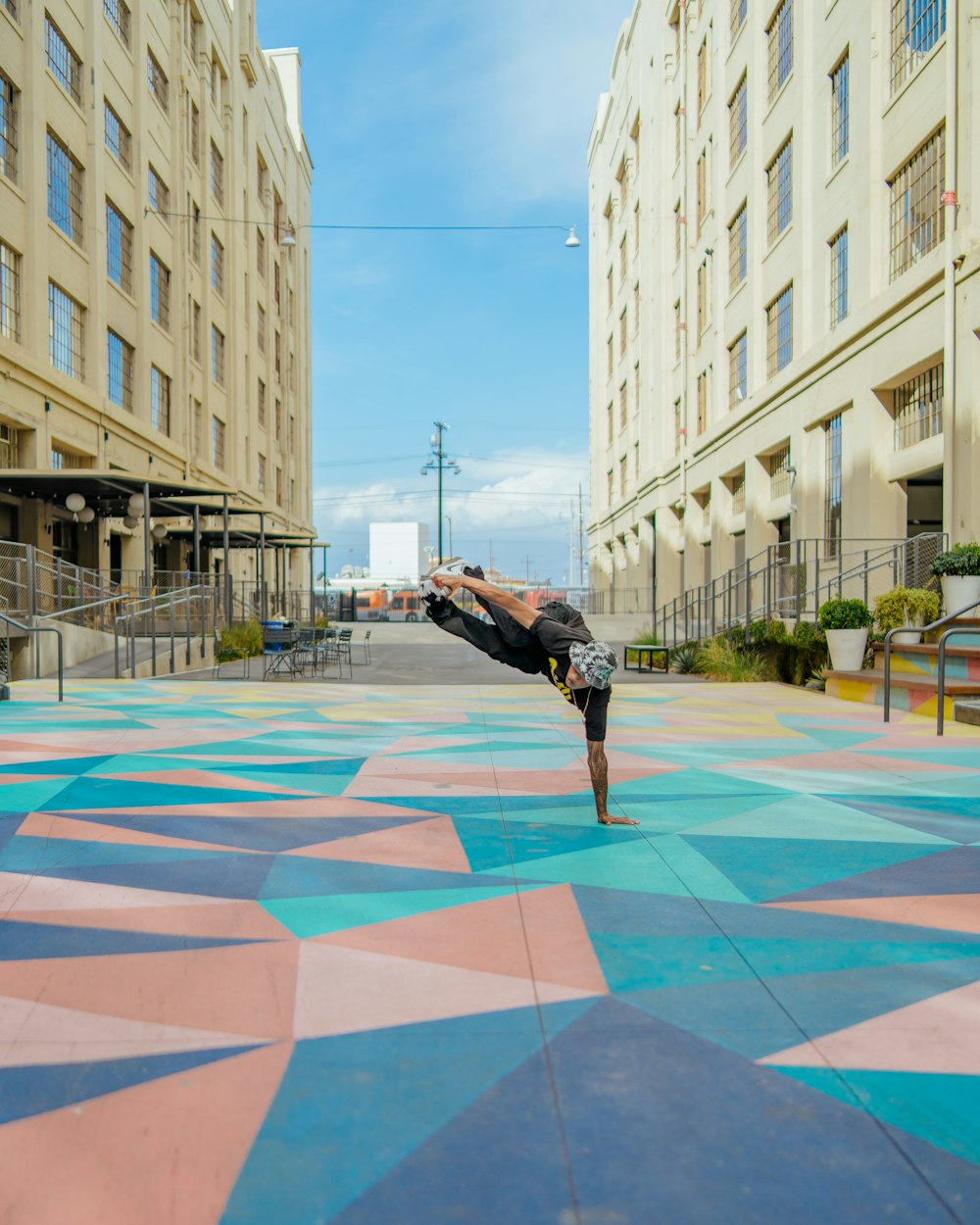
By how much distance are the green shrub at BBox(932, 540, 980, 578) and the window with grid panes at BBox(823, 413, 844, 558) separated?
6.41 metres

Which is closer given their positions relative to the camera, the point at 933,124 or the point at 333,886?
the point at 333,886

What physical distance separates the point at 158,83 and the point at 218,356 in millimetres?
9396

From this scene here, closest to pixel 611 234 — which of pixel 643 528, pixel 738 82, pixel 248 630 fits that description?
pixel 643 528

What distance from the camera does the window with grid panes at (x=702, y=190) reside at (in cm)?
3048

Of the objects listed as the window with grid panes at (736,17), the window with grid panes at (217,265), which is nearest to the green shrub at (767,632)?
the window with grid panes at (736,17)

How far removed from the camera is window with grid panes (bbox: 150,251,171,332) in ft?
94.7

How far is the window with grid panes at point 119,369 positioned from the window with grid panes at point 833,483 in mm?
17969

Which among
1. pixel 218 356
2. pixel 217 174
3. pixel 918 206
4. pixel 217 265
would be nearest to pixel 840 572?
pixel 918 206

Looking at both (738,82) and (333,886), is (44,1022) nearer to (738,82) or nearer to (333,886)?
(333,886)

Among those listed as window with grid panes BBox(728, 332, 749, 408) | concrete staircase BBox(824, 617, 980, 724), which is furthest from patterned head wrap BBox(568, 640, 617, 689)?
window with grid panes BBox(728, 332, 749, 408)

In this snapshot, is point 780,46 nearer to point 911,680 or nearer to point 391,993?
point 911,680

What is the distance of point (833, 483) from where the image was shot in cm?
2084

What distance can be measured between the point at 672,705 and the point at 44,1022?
10.7 m

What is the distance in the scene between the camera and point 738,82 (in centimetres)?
2633
